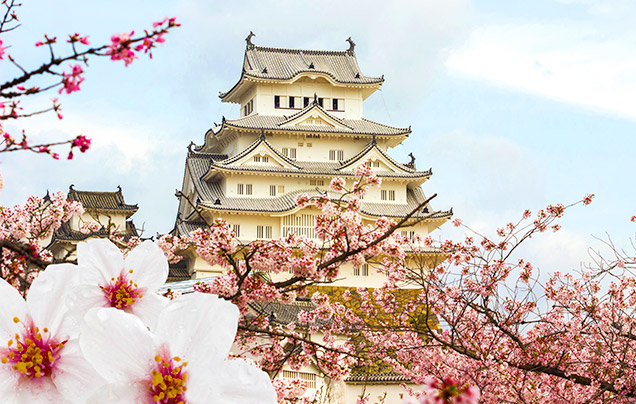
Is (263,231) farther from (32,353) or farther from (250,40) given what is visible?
(32,353)

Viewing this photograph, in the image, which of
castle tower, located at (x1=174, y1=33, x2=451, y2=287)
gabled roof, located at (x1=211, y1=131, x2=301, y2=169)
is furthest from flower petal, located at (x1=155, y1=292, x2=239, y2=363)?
gabled roof, located at (x1=211, y1=131, x2=301, y2=169)

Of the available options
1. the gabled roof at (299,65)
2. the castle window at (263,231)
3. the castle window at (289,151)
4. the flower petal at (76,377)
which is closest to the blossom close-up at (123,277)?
the flower petal at (76,377)

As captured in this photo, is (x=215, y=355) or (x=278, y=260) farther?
(x=278, y=260)

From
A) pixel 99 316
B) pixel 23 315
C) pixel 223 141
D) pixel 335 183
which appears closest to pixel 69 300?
pixel 23 315

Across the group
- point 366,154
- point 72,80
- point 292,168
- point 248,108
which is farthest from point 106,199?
point 72,80

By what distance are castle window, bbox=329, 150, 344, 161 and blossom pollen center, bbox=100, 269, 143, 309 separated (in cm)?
4099

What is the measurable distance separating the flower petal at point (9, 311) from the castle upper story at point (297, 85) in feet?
136

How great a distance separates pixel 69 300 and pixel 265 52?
154 feet

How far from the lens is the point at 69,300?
4.74 feet

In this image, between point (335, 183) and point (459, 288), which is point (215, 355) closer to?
point (335, 183)

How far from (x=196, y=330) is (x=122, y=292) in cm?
50

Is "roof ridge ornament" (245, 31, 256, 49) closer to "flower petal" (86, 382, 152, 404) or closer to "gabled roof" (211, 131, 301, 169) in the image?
"gabled roof" (211, 131, 301, 169)

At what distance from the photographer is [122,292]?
65.9 inches

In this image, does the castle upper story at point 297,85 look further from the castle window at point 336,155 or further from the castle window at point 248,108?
the castle window at point 336,155
